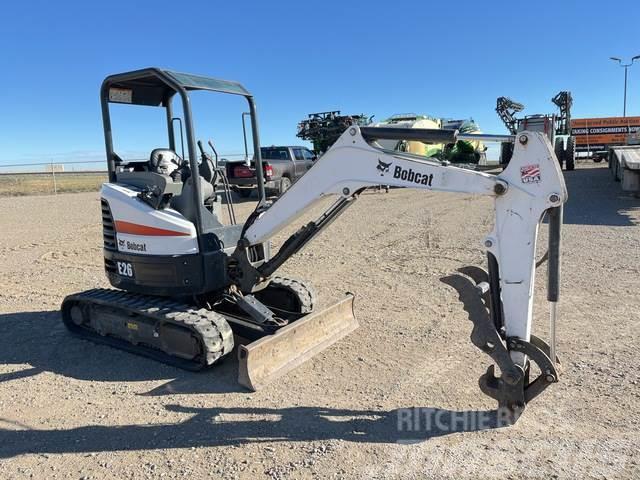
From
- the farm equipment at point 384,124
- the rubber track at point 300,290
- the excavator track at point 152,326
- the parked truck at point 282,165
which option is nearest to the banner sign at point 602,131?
the farm equipment at point 384,124

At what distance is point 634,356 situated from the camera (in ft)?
15.3

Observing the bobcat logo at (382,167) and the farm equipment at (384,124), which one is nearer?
the bobcat logo at (382,167)

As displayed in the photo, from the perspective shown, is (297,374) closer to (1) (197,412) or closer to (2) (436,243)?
(1) (197,412)

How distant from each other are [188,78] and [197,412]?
9.81 ft

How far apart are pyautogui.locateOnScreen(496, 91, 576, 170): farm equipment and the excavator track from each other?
2221cm

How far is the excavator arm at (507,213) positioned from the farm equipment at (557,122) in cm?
2187

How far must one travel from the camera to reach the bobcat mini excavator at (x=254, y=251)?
3463 mm

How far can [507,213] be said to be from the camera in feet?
11.4

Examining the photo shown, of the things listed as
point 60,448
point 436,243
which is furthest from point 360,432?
point 436,243

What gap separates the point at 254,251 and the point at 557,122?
89.4ft

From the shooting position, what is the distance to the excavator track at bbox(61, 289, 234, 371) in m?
4.56

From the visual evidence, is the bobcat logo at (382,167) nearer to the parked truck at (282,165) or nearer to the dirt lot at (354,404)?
the dirt lot at (354,404)

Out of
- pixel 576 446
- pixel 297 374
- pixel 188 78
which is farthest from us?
pixel 188 78

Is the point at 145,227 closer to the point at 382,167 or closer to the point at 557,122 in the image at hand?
the point at 382,167
